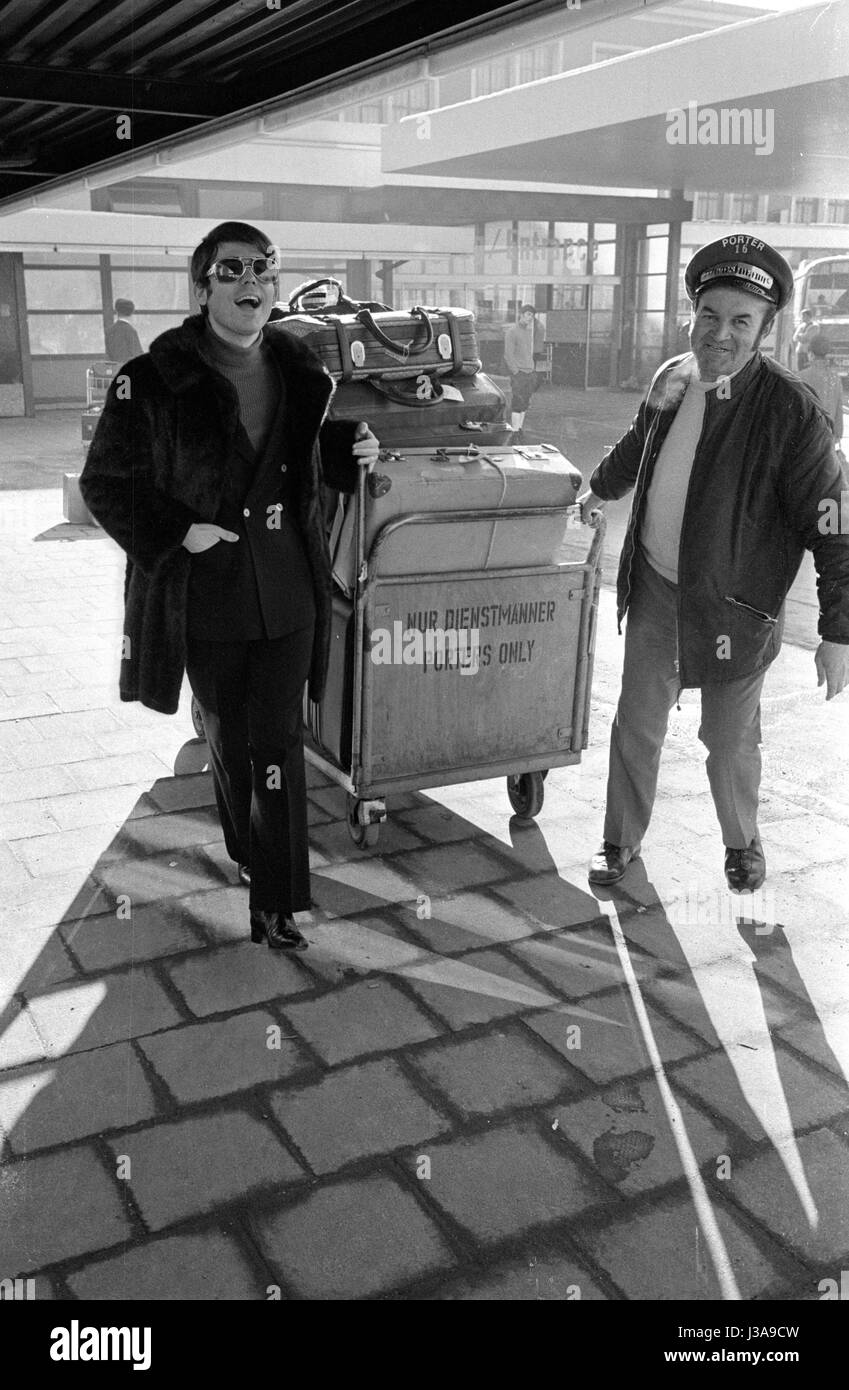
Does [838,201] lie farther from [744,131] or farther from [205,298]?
[205,298]

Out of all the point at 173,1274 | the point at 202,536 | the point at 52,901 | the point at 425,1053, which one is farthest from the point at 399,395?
the point at 173,1274

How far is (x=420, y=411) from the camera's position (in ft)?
15.0

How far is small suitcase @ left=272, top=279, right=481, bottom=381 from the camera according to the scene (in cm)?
443

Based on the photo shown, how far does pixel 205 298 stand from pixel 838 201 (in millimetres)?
42377

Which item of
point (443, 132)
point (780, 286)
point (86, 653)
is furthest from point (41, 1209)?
point (443, 132)

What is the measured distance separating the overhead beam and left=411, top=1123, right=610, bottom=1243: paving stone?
4.50 meters

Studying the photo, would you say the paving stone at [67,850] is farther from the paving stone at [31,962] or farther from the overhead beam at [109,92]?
the overhead beam at [109,92]

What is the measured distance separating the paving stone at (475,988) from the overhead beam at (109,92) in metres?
3.92

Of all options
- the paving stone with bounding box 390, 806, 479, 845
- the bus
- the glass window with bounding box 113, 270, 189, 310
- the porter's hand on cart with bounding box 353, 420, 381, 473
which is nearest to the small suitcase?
the porter's hand on cart with bounding box 353, 420, 381, 473

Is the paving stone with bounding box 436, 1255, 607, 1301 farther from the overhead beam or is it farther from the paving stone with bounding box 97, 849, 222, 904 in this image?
the overhead beam

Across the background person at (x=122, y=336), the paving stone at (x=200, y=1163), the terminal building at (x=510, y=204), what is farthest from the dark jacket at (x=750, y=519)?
the background person at (x=122, y=336)

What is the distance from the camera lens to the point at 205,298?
11.5ft

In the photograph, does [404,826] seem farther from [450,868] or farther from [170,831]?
[170,831]

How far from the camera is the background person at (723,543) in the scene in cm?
369
